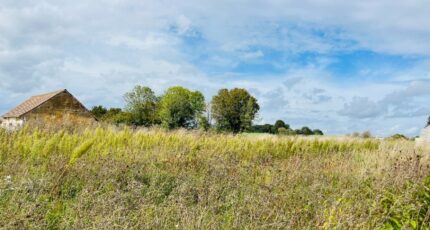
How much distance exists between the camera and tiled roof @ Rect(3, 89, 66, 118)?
29.9 meters

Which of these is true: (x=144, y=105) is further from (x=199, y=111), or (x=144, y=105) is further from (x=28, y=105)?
(x=28, y=105)

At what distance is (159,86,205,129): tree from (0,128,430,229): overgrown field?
150 feet

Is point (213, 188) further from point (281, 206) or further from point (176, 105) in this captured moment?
point (176, 105)

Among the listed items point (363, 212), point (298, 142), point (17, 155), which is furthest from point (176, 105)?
point (363, 212)

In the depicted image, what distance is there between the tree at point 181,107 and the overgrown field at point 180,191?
45684 millimetres

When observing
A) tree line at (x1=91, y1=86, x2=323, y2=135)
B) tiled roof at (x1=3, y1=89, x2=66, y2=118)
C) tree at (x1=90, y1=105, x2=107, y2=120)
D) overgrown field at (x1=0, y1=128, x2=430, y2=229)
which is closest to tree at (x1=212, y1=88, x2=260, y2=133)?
tree line at (x1=91, y1=86, x2=323, y2=135)

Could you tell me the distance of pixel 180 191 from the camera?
590cm

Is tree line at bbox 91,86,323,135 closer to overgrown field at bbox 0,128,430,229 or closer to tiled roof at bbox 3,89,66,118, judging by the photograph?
tiled roof at bbox 3,89,66,118

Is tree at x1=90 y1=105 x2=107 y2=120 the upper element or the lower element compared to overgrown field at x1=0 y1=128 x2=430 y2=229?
upper

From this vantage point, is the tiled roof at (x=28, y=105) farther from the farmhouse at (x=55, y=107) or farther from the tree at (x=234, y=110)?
the tree at (x=234, y=110)

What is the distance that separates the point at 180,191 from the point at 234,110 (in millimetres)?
53407

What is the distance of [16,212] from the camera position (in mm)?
4238

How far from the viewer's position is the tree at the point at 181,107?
57.9 m

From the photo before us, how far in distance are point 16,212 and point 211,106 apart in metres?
57.4
